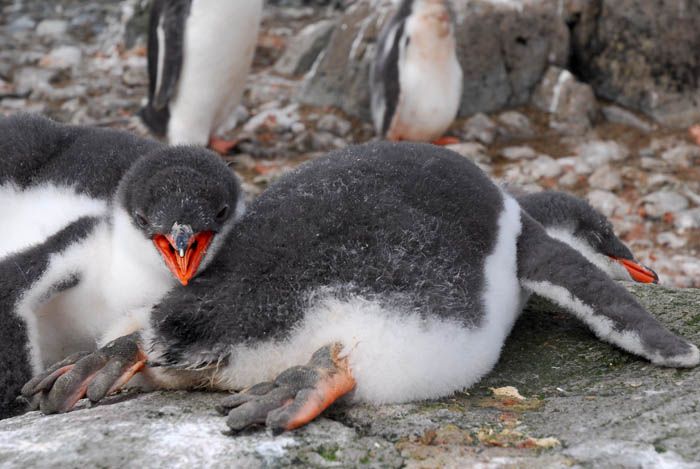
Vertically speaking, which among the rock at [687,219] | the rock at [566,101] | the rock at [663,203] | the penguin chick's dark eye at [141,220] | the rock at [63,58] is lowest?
the rock at [687,219]

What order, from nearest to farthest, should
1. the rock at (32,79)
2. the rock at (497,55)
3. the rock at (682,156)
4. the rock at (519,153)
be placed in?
1. the rock at (682,156)
2. the rock at (519,153)
3. the rock at (497,55)
4. the rock at (32,79)

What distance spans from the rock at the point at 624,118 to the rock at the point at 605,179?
0.96 metres

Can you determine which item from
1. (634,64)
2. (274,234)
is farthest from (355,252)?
(634,64)

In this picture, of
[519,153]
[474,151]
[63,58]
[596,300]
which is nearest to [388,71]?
[474,151]

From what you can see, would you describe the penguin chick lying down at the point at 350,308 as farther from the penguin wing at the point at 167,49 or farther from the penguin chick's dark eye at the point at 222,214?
the penguin wing at the point at 167,49

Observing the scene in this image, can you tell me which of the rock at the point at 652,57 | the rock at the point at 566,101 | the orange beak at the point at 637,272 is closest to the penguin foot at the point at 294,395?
the orange beak at the point at 637,272

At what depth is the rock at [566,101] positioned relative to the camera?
22.0 feet

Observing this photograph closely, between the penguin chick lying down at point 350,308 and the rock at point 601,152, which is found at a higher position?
the penguin chick lying down at point 350,308

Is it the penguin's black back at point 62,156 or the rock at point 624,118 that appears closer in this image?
the penguin's black back at point 62,156

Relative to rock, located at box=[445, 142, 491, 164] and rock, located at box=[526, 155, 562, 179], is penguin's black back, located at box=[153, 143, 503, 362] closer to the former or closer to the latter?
rock, located at box=[526, 155, 562, 179]

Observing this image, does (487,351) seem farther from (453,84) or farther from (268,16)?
(268,16)

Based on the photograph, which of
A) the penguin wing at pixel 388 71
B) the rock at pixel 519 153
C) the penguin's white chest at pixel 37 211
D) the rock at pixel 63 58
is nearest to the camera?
the penguin's white chest at pixel 37 211

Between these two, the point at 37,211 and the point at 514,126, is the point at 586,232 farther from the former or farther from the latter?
the point at 514,126

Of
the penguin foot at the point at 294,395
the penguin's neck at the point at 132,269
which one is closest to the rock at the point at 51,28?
the penguin's neck at the point at 132,269
